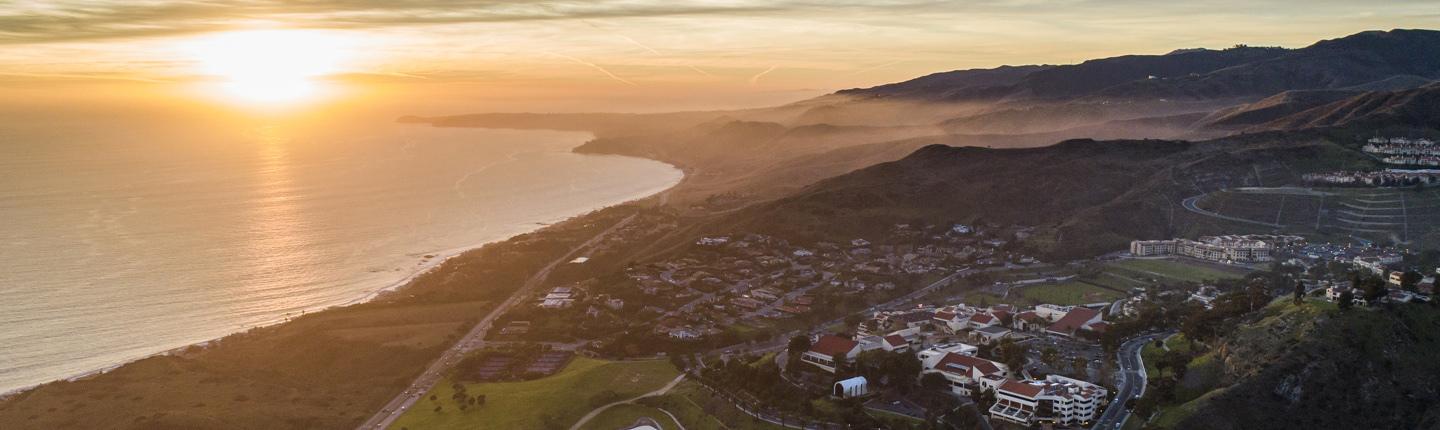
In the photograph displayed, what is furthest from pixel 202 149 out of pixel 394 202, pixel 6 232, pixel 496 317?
pixel 496 317

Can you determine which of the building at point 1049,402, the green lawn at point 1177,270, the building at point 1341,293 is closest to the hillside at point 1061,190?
the green lawn at point 1177,270

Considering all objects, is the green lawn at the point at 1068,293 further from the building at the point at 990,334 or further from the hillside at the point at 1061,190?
the hillside at the point at 1061,190

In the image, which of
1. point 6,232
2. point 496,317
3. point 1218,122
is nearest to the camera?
point 496,317

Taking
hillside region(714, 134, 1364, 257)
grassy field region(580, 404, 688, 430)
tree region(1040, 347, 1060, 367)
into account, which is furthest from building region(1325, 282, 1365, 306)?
grassy field region(580, 404, 688, 430)

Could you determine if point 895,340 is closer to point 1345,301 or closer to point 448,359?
point 1345,301

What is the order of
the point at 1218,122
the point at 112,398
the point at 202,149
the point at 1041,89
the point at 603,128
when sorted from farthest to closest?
the point at 603,128 < the point at 1041,89 < the point at 202,149 < the point at 1218,122 < the point at 112,398

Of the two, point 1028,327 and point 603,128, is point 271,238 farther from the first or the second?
point 603,128

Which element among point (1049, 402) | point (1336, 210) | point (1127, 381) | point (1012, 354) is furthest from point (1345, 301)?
point (1336, 210)
